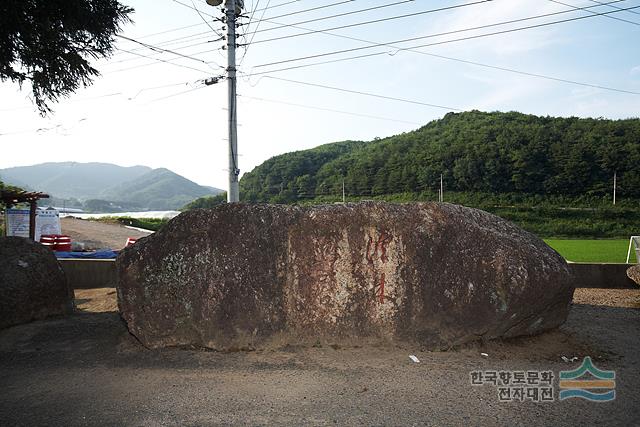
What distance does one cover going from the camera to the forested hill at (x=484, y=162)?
3170 cm

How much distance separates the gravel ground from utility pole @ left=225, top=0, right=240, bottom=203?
535 cm

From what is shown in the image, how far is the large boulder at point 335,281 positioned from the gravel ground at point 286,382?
10.8 inches

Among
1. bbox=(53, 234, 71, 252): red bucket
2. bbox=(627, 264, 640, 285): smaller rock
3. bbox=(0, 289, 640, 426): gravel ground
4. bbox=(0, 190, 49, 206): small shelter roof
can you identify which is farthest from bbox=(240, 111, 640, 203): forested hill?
bbox=(0, 289, 640, 426): gravel ground

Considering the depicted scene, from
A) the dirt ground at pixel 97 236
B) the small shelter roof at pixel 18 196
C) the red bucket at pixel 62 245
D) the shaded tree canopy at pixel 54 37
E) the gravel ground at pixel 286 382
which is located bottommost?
the gravel ground at pixel 286 382

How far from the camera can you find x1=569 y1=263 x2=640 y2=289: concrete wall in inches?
392

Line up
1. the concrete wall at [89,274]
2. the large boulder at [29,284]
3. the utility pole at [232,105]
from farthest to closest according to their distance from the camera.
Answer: the utility pole at [232,105] < the concrete wall at [89,274] < the large boulder at [29,284]

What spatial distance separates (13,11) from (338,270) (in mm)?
5452

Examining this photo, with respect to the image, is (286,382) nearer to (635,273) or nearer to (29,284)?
(29,284)

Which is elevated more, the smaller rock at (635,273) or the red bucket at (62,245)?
the red bucket at (62,245)

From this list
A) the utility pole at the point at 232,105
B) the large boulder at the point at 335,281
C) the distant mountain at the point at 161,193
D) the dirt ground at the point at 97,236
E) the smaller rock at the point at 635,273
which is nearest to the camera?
the large boulder at the point at 335,281

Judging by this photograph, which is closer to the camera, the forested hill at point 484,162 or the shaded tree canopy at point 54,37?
the shaded tree canopy at point 54,37

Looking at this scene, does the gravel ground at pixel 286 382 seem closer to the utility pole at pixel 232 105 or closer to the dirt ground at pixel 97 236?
the utility pole at pixel 232 105

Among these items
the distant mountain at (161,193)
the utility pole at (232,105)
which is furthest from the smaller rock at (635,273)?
the distant mountain at (161,193)

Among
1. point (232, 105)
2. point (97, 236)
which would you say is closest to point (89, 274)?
point (232, 105)
